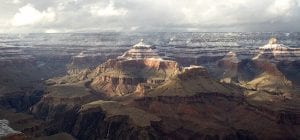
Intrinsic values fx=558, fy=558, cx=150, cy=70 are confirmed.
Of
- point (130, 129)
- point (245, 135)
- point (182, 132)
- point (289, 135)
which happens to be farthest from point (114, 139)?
point (289, 135)

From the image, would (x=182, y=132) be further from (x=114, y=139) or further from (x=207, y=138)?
(x=114, y=139)

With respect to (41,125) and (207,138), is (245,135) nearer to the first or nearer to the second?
(207,138)

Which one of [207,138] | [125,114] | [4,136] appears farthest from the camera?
[125,114]

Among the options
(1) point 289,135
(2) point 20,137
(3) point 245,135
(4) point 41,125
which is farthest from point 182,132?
(2) point 20,137

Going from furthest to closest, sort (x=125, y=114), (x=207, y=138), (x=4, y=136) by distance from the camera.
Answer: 1. (x=125, y=114)
2. (x=207, y=138)
3. (x=4, y=136)

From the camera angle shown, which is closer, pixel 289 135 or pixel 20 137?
pixel 20 137

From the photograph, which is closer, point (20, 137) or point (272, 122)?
point (20, 137)

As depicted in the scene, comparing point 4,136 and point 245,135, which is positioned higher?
point 4,136

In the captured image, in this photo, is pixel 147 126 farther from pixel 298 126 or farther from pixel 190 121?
pixel 298 126
